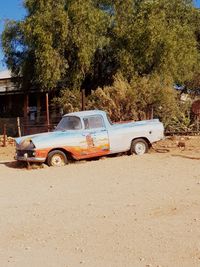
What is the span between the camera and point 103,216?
25.3 feet

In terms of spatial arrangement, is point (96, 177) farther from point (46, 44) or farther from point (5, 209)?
point (46, 44)

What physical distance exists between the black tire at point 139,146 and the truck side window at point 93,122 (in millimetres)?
1225

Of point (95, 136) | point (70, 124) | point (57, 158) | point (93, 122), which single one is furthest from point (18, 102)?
point (57, 158)

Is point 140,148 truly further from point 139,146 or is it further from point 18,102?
point 18,102

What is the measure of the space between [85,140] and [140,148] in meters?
2.02

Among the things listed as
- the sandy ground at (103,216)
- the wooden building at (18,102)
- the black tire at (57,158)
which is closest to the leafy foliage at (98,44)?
the wooden building at (18,102)

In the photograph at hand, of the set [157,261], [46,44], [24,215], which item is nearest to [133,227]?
[157,261]

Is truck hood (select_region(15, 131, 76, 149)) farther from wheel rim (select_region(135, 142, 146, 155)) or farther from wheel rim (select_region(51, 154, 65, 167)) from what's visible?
wheel rim (select_region(135, 142, 146, 155))

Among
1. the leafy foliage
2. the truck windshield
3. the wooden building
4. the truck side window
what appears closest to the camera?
the truck windshield

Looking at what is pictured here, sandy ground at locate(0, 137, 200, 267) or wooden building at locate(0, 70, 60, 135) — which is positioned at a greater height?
wooden building at locate(0, 70, 60, 135)

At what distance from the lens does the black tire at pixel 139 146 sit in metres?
15.8

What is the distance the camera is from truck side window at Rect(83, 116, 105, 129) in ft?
50.0

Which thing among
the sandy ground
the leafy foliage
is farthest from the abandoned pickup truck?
the leafy foliage

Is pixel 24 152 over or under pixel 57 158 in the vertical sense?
over
